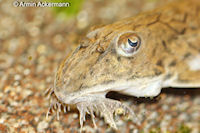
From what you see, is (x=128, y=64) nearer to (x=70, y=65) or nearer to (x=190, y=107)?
(x=70, y=65)

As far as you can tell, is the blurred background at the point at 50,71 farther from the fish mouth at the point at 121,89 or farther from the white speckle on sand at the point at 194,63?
the white speckle on sand at the point at 194,63

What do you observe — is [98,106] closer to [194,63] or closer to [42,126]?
[42,126]

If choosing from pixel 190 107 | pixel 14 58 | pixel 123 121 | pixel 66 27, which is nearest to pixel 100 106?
pixel 123 121

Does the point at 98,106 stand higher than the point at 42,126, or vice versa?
the point at 98,106

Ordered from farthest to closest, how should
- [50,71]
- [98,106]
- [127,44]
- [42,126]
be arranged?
[50,71]
[42,126]
[98,106]
[127,44]

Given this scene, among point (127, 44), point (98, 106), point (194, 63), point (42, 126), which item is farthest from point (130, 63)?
point (42, 126)

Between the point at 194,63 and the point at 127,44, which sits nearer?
the point at 127,44
